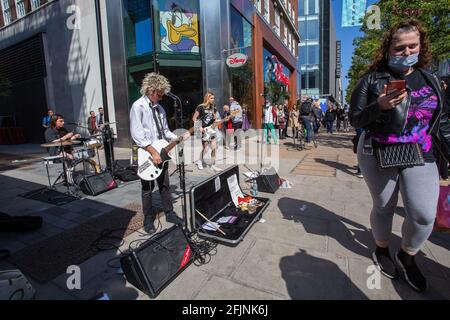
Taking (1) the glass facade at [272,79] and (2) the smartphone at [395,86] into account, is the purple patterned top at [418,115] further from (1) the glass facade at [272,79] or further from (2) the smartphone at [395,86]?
(1) the glass facade at [272,79]

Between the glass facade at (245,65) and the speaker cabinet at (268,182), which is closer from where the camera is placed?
the speaker cabinet at (268,182)

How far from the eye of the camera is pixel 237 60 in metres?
10.7

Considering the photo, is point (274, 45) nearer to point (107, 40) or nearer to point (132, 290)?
point (107, 40)

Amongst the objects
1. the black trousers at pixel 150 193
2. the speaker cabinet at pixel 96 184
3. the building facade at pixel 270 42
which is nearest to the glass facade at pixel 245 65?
the building facade at pixel 270 42

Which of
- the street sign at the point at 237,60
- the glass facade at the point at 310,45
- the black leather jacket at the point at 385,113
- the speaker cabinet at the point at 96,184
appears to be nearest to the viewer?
the black leather jacket at the point at 385,113

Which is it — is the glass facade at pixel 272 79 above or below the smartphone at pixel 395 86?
above

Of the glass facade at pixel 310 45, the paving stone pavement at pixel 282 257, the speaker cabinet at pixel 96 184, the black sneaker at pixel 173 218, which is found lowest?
the paving stone pavement at pixel 282 257

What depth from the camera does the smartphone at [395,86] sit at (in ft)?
5.37

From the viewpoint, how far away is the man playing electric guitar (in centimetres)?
312

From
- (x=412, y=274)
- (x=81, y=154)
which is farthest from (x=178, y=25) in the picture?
(x=412, y=274)

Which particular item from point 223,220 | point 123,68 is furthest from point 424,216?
point 123,68

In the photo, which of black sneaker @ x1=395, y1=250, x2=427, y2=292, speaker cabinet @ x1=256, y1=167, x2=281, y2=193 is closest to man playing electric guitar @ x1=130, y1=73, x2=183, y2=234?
speaker cabinet @ x1=256, y1=167, x2=281, y2=193

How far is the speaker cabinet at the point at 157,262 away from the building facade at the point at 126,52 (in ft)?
22.1

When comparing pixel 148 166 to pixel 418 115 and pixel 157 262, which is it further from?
pixel 418 115
